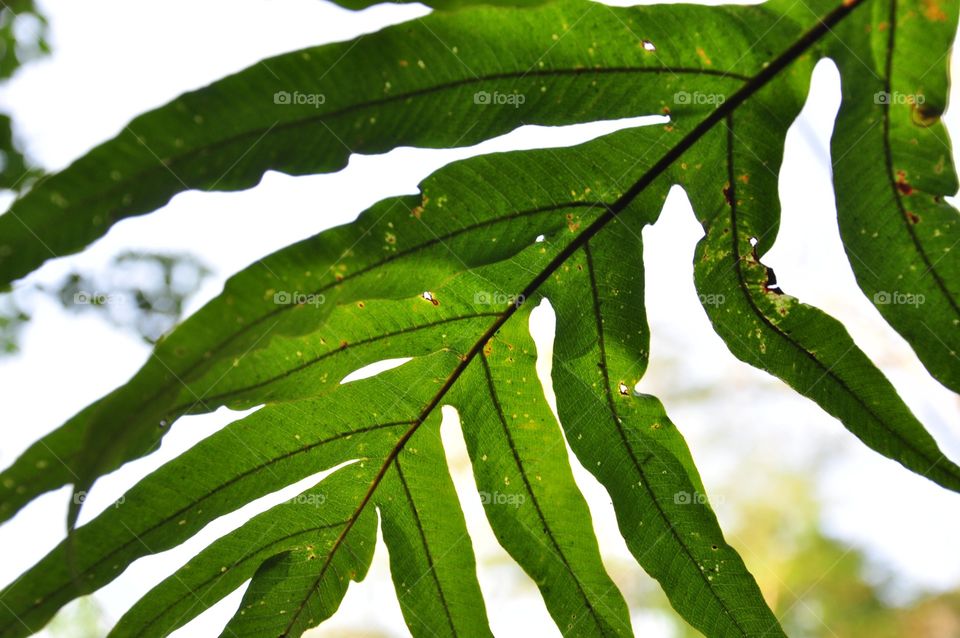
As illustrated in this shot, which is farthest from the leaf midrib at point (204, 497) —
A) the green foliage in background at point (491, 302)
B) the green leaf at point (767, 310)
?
the green leaf at point (767, 310)

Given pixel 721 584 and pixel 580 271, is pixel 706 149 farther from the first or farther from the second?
pixel 721 584

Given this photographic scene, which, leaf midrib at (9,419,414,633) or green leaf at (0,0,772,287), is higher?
green leaf at (0,0,772,287)

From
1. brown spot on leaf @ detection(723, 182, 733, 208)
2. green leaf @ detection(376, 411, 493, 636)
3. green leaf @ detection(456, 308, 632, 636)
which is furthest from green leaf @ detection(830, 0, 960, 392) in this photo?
green leaf @ detection(376, 411, 493, 636)

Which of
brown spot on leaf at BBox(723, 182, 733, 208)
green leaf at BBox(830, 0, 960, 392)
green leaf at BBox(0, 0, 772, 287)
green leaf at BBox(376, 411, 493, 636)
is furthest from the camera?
green leaf at BBox(376, 411, 493, 636)

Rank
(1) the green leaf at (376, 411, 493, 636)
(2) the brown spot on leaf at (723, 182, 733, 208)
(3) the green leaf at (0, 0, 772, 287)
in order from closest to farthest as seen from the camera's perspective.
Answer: (3) the green leaf at (0, 0, 772, 287) → (2) the brown spot on leaf at (723, 182, 733, 208) → (1) the green leaf at (376, 411, 493, 636)

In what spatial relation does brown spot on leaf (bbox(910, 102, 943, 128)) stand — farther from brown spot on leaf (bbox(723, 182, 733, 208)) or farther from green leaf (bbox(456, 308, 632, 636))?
green leaf (bbox(456, 308, 632, 636))

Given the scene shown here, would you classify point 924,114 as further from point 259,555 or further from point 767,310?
point 259,555

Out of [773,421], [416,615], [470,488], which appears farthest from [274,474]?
[773,421]
